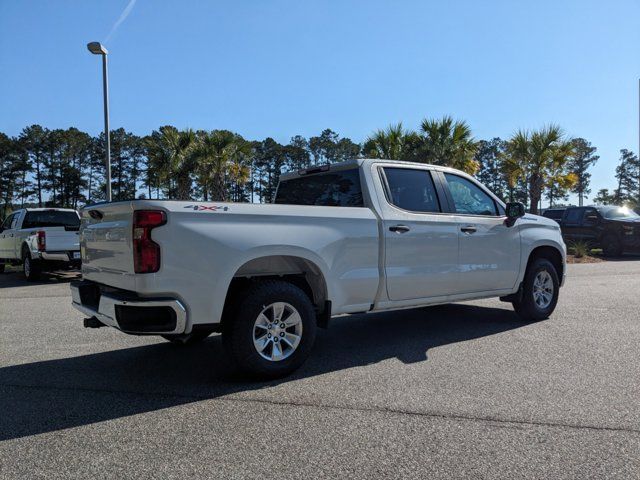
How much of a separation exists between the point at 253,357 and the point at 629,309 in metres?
6.12

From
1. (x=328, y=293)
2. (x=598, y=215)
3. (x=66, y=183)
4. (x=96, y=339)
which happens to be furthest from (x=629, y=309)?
(x=66, y=183)

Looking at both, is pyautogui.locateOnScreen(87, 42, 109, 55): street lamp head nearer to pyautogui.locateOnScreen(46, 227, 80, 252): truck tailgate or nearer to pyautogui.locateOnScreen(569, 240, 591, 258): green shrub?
pyautogui.locateOnScreen(46, 227, 80, 252): truck tailgate

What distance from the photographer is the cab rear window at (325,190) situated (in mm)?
5270

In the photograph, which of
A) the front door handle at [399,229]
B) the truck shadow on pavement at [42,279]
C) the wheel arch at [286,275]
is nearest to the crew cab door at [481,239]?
the front door handle at [399,229]

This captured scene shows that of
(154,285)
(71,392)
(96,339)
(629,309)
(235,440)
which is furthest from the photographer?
(629,309)

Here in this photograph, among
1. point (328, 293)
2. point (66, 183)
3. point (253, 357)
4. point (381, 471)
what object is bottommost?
point (381, 471)

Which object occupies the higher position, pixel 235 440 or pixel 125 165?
pixel 125 165

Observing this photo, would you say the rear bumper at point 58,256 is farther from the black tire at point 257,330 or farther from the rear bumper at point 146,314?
the black tire at point 257,330

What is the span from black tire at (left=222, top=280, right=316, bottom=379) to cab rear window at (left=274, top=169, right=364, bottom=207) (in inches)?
51.1

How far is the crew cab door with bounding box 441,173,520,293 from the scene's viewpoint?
5777mm

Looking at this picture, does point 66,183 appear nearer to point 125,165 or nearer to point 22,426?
point 125,165

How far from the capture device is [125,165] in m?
64.9

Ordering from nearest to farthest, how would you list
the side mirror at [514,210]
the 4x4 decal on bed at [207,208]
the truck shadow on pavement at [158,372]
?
the truck shadow on pavement at [158,372]
the 4x4 decal on bed at [207,208]
the side mirror at [514,210]

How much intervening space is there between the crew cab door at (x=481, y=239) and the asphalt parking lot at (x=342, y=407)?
647mm
